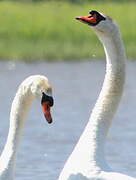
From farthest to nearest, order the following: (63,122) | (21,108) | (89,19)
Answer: (63,122)
(21,108)
(89,19)

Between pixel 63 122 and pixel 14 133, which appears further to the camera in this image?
pixel 63 122

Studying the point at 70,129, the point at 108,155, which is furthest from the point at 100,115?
the point at 70,129

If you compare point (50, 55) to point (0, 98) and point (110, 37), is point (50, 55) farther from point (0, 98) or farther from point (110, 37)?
point (110, 37)

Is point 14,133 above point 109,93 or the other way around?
the other way around

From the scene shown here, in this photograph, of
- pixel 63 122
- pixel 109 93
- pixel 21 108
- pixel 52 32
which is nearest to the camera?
pixel 109 93

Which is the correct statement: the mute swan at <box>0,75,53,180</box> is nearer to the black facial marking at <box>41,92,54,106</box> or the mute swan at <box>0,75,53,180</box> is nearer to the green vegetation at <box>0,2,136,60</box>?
the black facial marking at <box>41,92,54,106</box>

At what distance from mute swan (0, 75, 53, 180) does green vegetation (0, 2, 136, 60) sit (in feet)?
63.1

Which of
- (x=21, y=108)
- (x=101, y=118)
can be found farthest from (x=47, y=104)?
(x=21, y=108)

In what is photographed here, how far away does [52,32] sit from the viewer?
31.6 meters

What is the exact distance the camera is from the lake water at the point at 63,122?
13.1 metres

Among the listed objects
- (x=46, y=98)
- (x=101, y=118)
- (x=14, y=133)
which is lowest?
(x=14, y=133)

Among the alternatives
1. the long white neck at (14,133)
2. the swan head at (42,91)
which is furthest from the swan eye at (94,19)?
the long white neck at (14,133)

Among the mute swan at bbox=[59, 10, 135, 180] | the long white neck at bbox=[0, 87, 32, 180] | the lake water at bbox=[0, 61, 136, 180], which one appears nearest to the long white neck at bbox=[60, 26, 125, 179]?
the mute swan at bbox=[59, 10, 135, 180]

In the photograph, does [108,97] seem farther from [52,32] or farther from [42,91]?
[52,32]
